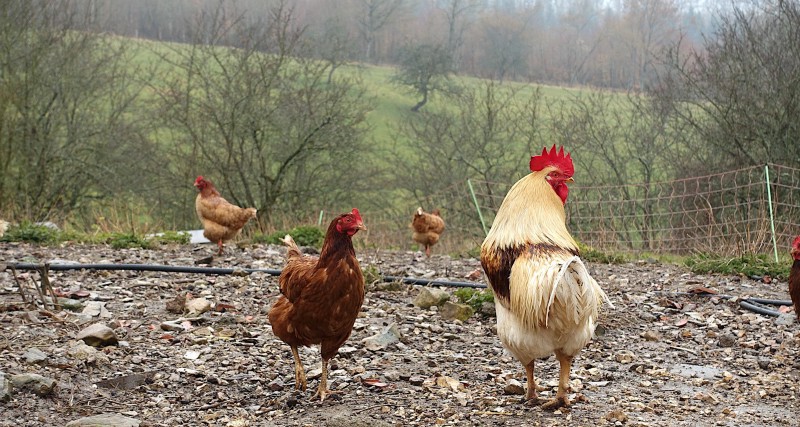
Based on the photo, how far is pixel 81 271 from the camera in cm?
820

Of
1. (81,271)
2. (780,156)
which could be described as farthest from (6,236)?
(780,156)

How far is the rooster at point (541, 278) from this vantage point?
4027mm

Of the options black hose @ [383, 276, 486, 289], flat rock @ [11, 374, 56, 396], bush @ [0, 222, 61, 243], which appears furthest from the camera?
bush @ [0, 222, 61, 243]

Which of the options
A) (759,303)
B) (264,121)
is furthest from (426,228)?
(264,121)

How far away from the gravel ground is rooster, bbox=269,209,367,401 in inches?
16.3

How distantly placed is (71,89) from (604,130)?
1437 cm

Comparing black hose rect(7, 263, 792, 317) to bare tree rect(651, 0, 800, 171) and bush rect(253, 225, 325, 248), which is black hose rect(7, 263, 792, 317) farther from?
bare tree rect(651, 0, 800, 171)

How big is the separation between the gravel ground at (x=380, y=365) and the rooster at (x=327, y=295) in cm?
41

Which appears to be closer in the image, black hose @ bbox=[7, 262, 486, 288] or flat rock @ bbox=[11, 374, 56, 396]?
flat rock @ bbox=[11, 374, 56, 396]

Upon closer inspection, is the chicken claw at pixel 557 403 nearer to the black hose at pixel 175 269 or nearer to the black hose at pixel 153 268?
the black hose at pixel 175 269

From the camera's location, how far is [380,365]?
17.6ft

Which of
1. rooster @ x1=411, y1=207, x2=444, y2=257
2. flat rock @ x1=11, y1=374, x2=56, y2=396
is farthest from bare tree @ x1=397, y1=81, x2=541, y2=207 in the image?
flat rock @ x1=11, y1=374, x2=56, y2=396

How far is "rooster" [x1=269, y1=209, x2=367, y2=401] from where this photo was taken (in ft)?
14.7

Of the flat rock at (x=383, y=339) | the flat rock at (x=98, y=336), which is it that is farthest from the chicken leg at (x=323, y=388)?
the flat rock at (x=98, y=336)
